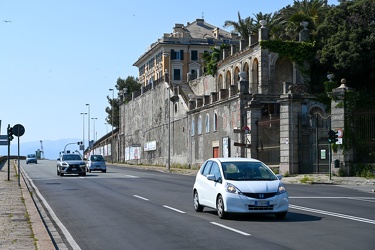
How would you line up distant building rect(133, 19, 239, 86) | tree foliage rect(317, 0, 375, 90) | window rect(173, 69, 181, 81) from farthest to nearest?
1. distant building rect(133, 19, 239, 86)
2. window rect(173, 69, 181, 81)
3. tree foliage rect(317, 0, 375, 90)

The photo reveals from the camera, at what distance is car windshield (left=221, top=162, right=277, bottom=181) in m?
17.5

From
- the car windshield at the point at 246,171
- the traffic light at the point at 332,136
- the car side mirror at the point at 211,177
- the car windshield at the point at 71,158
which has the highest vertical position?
the traffic light at the point at 332,136

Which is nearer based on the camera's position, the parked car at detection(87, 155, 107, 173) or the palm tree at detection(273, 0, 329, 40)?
the parked car at detection(87, 155, 107, 173)

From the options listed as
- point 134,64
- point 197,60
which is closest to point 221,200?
point 197,60

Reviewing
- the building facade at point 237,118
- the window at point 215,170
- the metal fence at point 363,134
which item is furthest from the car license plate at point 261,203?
the building facade at point 237,118

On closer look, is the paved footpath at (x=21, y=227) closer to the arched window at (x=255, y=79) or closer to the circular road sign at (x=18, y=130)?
the circular road sign at (x=18, y=130)

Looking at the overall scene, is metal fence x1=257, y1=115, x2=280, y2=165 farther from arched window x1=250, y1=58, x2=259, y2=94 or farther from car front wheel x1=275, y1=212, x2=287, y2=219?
car front wheel x1=275, y1=212, x2=287, y2=219

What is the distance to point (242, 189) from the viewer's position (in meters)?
16.7

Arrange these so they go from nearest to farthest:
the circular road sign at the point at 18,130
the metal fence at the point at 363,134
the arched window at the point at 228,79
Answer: the circular road sign at the point at 18,130 < the metal fence at the point at 363,134 < the arched window at the point at 228,79

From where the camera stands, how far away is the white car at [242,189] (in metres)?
16.5

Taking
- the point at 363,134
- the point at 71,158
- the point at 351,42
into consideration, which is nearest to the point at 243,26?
the point at 351,42

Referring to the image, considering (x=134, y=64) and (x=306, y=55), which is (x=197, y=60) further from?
(x=306, y=55)

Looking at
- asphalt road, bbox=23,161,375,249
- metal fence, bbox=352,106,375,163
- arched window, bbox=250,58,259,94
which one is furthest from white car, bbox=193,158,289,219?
arched window, bbox=250,58,259,94

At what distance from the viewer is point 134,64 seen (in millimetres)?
131625
